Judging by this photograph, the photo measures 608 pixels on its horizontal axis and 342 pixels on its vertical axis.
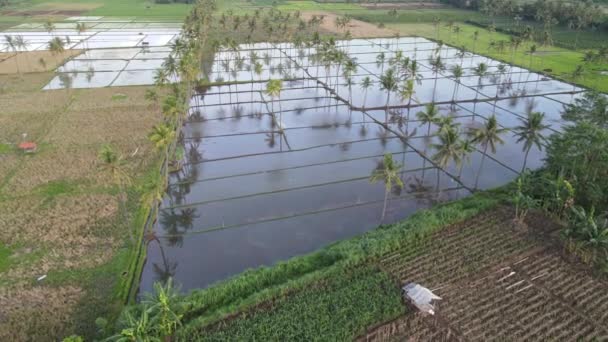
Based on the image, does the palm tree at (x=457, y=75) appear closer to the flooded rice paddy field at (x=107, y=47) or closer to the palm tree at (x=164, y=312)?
the flooded rice paddy field at (x=107, y=47)

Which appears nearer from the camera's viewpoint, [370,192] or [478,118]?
[370,192]

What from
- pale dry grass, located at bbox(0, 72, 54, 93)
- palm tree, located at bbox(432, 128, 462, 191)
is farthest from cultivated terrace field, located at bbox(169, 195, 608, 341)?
pale dry grass, located at bbox(0, 72, 54, 93)

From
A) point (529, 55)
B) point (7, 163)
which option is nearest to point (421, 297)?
point (7, 163)

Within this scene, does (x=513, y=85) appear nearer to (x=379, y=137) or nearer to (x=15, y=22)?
(x=379, y=137)

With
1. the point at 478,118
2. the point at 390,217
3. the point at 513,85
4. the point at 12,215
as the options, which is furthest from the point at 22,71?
the point at 513,85

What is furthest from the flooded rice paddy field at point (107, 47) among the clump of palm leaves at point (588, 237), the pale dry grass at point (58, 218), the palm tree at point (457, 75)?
the clump of palm leaves at point (588, 237)

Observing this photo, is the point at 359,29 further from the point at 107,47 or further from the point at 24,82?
the point at 24,82
